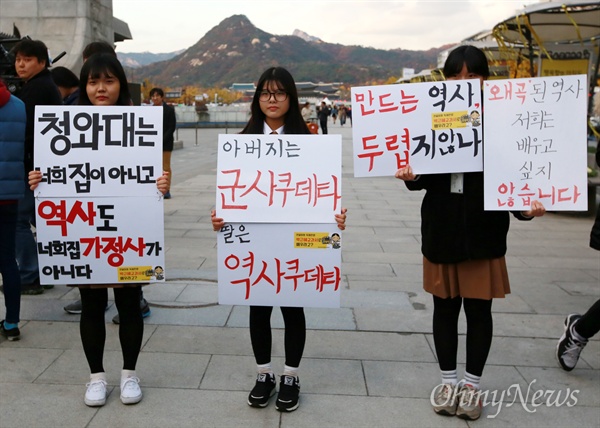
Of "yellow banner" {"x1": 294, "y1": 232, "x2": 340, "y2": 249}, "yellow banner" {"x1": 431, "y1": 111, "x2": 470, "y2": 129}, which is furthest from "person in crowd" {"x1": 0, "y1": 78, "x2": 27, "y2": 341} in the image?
"yellow banner" {"x1": 431, "y1": 111, "x2": 470, "y2": 129}

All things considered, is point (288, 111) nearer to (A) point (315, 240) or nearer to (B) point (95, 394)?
(A) point (315, 240)

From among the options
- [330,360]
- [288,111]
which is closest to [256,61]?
[330,360]

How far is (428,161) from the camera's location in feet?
9.87

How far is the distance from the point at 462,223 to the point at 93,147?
1.94m

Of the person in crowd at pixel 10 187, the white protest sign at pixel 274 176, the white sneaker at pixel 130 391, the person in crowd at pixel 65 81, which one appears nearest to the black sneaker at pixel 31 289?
the person in crowd at pixel 10 187

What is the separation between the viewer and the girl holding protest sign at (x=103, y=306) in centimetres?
315

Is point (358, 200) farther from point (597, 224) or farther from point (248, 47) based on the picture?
point (248, 47)

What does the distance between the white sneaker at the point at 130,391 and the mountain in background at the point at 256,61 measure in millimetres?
131101

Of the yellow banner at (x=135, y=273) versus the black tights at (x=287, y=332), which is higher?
the yellow banner at (x=135, y=273)

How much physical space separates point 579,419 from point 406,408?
2.89ft

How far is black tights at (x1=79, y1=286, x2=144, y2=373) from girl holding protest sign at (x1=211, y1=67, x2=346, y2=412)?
639 millimetres

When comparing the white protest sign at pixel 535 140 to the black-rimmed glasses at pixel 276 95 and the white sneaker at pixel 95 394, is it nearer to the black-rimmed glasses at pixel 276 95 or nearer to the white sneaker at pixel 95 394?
the black-rimmed glasses at pixel 276 95

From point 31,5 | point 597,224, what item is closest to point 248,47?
point 31,5

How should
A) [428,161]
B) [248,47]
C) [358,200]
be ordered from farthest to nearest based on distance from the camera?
[248,47] → [358,200] → [428,161]
